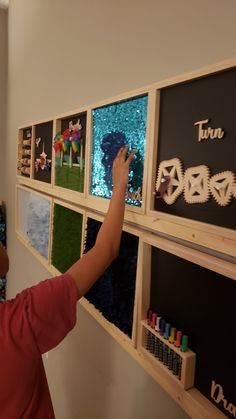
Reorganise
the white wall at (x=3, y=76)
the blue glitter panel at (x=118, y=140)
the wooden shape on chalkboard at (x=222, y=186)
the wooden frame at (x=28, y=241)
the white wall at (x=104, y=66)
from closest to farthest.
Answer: the wooden shape on chalkboard at (x=222, y=186) → the white wall at (x=104, y=66) → the blue glitter panel at (x=118, y=140) → the wooden frame at (x=28, y=241) → the white wall at (x=3, y=76)

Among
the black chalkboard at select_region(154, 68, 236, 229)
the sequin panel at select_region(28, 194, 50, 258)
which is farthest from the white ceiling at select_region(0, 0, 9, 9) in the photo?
the black chalkboard at select_region(154, 68, 236, 229)

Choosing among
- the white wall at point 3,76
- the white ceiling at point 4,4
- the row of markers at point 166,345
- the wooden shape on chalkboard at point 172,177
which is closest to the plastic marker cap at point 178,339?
the row of markers at point 166,345

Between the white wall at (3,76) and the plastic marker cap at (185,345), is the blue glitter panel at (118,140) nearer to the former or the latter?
the plastic marker cap at (185,345)

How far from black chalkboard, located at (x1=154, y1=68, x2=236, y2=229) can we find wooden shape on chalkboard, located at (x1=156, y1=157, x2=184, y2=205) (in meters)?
0.01

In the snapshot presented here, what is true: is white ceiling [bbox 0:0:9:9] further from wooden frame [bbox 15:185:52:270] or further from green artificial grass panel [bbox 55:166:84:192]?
green artificial grass panel [bbox 55:166:84:192]

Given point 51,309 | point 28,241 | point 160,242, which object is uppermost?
point 160,242

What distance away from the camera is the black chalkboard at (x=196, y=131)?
1.80 feet

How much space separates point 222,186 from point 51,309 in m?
0.39

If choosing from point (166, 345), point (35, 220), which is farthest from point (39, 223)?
point (166, 345)

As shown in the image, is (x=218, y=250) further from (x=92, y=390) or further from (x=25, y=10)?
(x=25, y=10)

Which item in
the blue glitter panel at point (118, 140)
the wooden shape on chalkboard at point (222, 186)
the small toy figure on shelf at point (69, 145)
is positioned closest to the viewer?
the wooden shape on chalkboard at point (222, 186)

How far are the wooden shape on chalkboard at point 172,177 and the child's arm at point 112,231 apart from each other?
0.12 m

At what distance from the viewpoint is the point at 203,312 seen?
625 millimetres

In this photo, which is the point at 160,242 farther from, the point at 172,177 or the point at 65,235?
the point at 65,235
